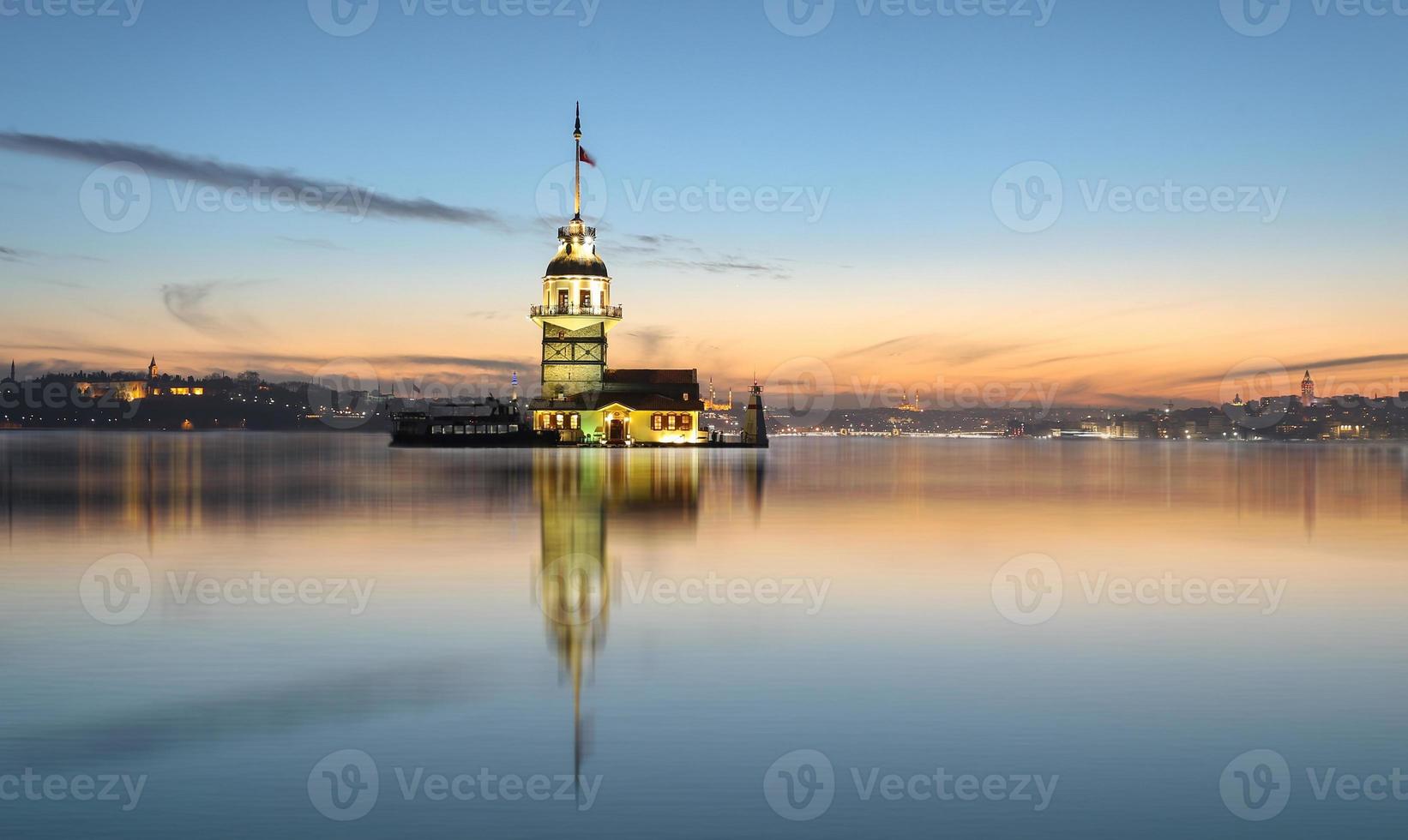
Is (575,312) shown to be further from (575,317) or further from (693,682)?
(693,682)

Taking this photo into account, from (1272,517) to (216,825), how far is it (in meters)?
38.3

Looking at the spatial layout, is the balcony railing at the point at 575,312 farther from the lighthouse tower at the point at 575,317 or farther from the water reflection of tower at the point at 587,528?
the water reflection of tower at the point at 587,528

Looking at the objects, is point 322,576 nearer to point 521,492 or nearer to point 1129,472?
point 521,492

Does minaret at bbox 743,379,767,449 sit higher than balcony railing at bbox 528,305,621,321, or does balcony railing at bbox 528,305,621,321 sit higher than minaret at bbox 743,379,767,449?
balcony railing at bbox 528,305,621,321

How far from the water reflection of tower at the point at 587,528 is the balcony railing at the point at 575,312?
125ft

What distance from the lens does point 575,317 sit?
112875mm

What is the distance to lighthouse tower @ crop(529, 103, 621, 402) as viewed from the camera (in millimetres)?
113438

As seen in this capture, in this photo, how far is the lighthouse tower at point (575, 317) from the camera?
113m

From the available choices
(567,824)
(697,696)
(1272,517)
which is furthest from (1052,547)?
(567,824)

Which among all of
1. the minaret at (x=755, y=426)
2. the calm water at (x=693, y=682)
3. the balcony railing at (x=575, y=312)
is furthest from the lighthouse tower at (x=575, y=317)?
the calm water at (x=693, y=682)

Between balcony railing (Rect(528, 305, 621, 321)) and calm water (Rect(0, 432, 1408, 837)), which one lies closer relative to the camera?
calm water (Rect(0, 432, 1408, 837))

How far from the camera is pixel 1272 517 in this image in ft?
129

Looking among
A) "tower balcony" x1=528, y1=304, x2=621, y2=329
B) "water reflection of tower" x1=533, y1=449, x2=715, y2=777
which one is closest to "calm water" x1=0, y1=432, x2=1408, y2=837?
"water reflection of tower" x1=533, y1=449, x2=715, y2=777

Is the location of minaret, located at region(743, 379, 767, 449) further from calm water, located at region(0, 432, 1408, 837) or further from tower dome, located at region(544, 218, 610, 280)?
calm water, located at region(0, 432, 1408, 837)
